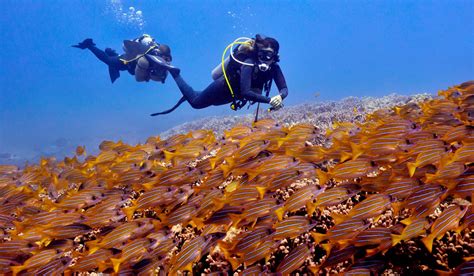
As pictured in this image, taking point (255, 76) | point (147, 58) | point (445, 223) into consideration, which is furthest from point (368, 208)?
point (147, 58)

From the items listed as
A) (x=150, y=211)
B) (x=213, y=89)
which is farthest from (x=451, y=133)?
(x=213, y=89)

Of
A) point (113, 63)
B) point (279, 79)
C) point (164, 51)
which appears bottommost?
point (279, 79)

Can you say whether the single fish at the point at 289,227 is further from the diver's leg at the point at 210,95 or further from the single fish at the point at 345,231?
the diver's leg at the point at 210,95

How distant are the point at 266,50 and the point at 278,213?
16.4ft

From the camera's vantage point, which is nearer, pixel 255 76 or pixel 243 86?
pixel 243 86

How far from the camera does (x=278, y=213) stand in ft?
9.65

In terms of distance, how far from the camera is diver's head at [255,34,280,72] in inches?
280

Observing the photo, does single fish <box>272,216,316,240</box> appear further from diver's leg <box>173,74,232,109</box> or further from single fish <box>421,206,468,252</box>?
diver's leg <box>173,74,232,109</box>

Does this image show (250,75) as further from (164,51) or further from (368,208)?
(164,51)

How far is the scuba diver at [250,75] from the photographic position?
23.3 ft

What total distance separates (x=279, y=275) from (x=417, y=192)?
1.41m

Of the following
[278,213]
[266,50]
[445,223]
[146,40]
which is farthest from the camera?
[146,40]

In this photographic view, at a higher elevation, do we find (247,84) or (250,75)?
(250,75)

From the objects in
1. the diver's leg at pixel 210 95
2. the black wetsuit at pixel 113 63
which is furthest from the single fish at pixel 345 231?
the black wetsuit at pixel 113 63
